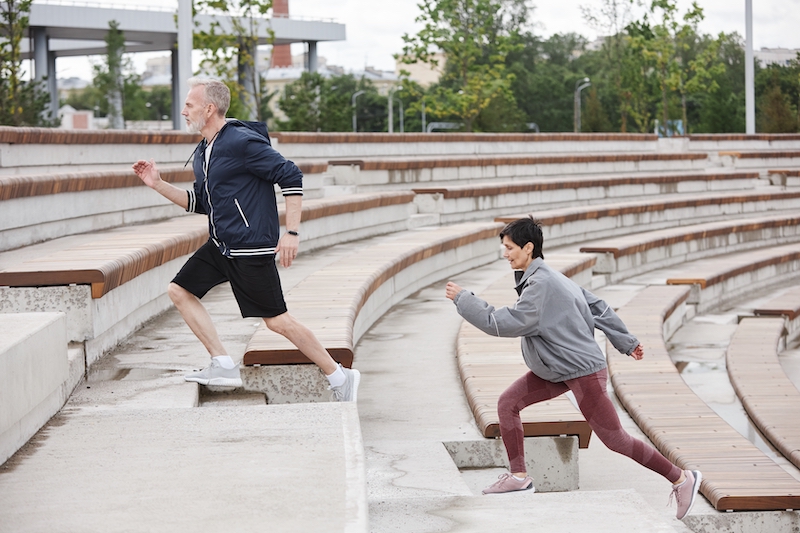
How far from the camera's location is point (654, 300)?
1022cm

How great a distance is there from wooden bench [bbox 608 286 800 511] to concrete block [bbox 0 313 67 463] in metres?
2.94

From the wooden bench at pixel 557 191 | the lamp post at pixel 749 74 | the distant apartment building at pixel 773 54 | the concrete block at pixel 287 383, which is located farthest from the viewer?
the distant apartment building at pixel 773 54

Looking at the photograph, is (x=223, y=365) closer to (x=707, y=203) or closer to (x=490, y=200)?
(x=490, y=200)

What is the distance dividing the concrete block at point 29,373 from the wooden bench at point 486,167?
886cm

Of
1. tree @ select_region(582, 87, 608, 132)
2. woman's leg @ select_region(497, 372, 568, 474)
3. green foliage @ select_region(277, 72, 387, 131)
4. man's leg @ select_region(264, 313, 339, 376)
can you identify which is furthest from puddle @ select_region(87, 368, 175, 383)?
tree @ select_region(582, 87, 608, 132)

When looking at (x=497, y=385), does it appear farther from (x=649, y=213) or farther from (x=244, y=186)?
(x=649, y=213)

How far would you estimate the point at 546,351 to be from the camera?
429cm

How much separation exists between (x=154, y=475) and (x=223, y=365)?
56.7 inches

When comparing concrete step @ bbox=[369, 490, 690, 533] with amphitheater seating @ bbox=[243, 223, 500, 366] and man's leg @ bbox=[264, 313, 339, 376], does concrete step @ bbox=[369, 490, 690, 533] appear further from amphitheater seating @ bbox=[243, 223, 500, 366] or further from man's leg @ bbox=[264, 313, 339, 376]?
amphitheater seating @ bbox=[243, 223, 500, 366]

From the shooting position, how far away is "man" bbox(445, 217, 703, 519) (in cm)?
421

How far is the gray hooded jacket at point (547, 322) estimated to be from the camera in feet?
13.8

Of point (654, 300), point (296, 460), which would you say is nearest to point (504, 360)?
point (296, 460)

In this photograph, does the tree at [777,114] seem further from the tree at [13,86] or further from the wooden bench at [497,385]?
the wooden bench at [497,385]

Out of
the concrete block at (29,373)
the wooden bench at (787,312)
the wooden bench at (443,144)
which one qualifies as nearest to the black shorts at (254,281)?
the concrete block at (29,373)
